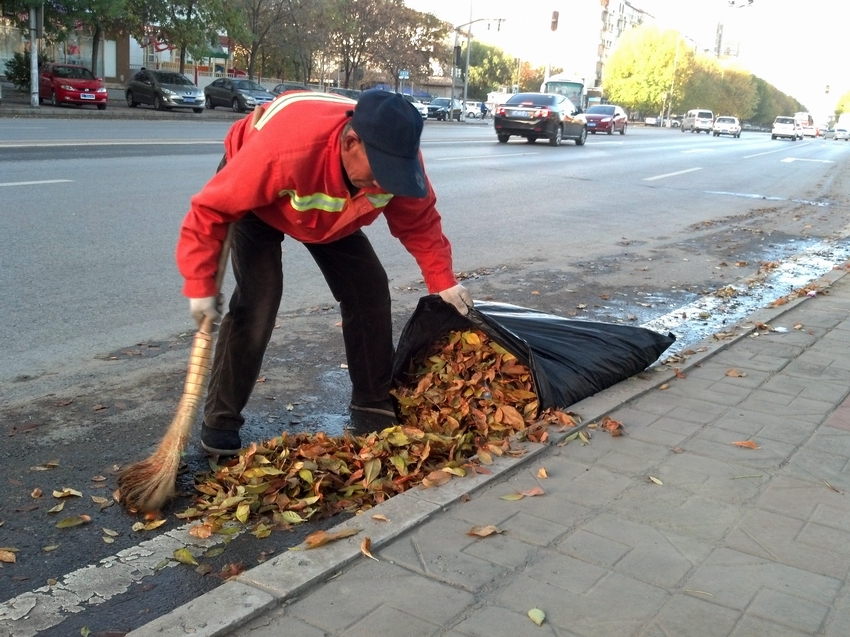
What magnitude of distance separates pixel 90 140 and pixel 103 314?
12.6 m

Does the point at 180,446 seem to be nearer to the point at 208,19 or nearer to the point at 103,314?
the point at 103,314

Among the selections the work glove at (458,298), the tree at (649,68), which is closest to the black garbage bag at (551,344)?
the work glove at (458,298)

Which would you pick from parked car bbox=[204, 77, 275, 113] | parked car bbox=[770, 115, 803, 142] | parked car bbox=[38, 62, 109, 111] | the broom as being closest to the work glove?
the broom

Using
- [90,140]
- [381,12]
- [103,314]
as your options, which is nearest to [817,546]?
[103,314]

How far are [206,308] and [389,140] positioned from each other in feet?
2.79

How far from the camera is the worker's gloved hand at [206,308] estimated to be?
3.04 meters

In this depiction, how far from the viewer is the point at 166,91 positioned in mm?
33750

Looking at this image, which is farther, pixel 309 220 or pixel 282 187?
pixel 309 220

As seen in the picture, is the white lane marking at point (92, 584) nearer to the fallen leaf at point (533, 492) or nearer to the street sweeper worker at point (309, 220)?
the street sweeper worker at point (309, 220)

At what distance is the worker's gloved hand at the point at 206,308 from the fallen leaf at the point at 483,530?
1134 millimetres

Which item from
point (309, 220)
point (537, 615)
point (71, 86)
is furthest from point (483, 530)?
point (71, 86)

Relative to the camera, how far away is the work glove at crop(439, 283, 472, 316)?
3.81 m

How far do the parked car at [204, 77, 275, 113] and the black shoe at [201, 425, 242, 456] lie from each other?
1386 inches

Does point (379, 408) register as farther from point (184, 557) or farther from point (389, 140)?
point (389, 140)
